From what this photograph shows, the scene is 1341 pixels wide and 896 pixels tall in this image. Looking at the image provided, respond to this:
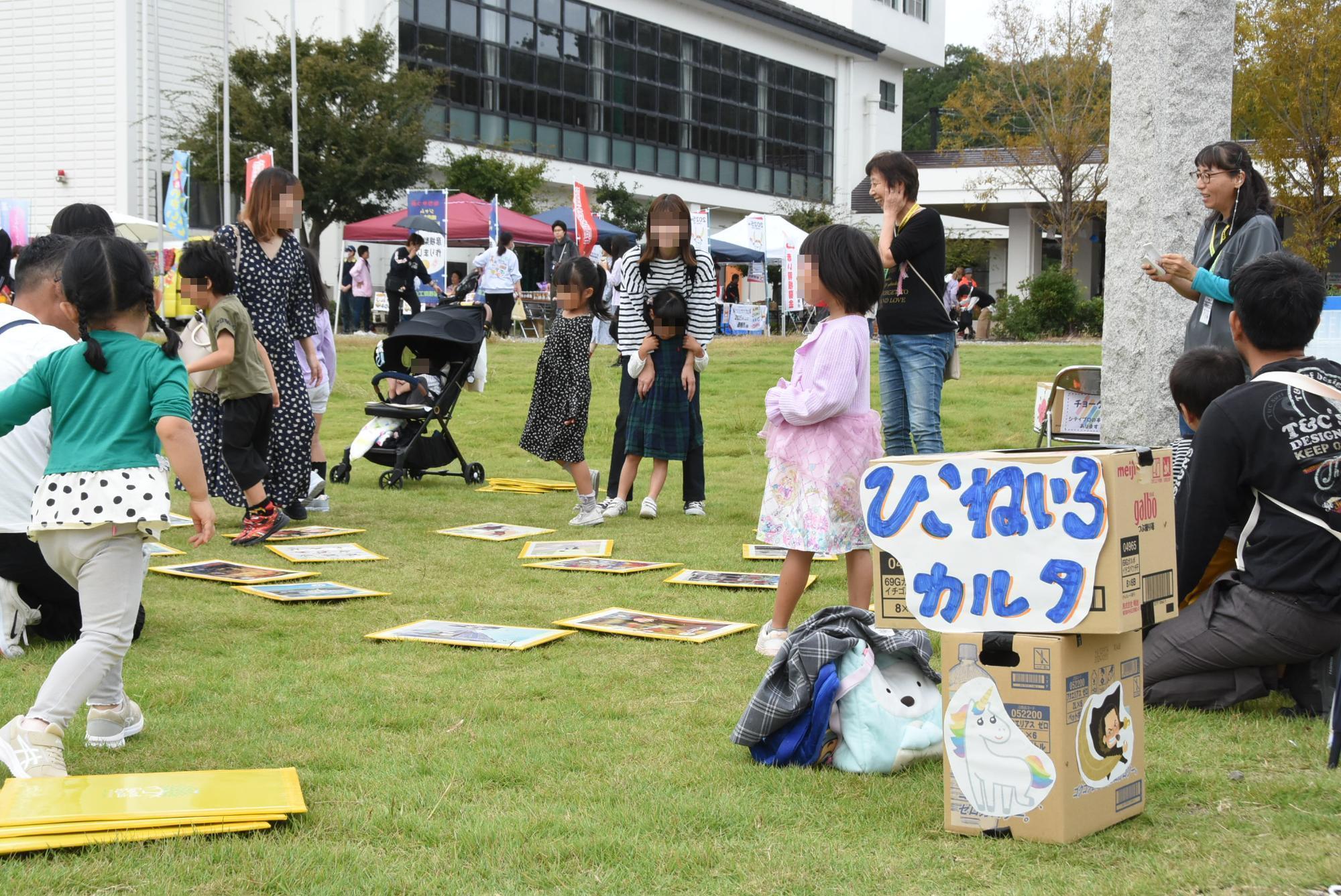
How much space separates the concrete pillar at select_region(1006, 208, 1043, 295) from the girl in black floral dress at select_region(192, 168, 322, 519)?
44.1 m

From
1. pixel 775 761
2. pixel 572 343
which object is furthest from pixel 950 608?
pixel 572 343

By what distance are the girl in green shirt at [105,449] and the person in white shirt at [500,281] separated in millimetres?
18317

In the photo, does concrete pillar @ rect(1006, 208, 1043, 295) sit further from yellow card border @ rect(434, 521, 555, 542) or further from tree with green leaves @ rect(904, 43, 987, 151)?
yellow card border @ rect(434, 521, 555, 542)

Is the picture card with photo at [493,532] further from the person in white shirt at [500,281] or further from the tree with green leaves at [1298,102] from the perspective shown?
the tree with green leaves at [1298,102]

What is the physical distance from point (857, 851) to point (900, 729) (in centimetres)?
63

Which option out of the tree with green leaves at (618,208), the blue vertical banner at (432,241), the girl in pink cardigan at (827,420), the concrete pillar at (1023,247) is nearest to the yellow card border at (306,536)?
the girl in pink cardigan at (827,420)

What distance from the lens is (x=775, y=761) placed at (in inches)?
139

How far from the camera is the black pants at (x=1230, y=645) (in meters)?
3.84

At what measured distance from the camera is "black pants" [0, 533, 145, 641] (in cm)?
468

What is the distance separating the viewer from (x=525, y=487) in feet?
32.1

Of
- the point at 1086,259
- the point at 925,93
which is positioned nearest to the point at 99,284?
the point at 1086,259

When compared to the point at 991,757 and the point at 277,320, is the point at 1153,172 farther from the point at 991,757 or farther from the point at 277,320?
the point at 277,320

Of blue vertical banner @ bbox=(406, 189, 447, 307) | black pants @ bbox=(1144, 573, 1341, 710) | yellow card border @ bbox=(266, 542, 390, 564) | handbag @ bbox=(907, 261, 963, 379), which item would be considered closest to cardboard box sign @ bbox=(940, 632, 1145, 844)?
black pants @ bbox=(1144, 573, 1341, 710)

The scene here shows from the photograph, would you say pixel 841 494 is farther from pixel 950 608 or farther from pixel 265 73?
pixel 265 73
